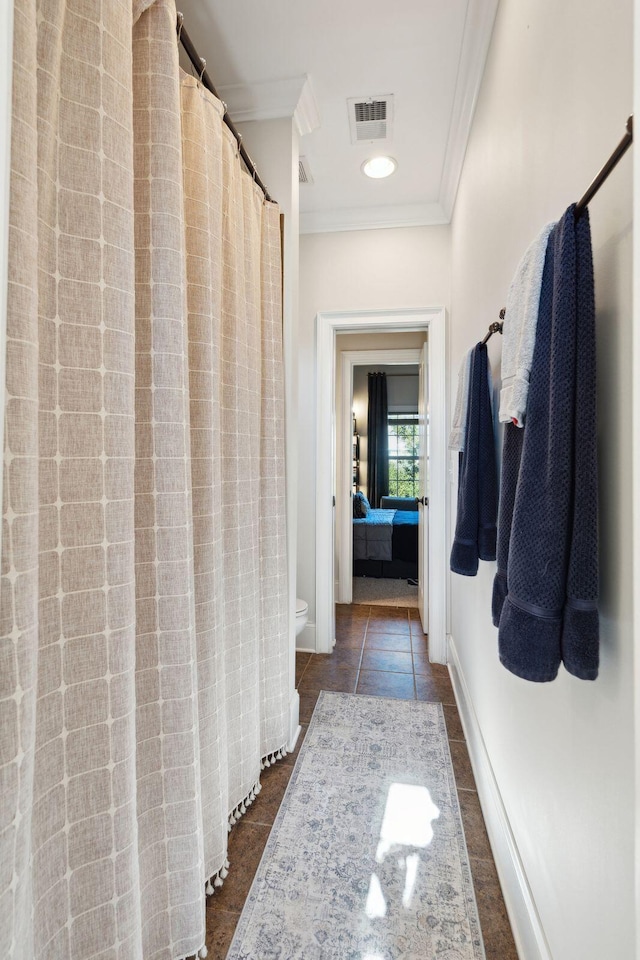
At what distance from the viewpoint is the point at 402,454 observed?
7871mm

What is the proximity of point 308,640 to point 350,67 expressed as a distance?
9.37 ft

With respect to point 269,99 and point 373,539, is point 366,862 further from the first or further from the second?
point 373,539

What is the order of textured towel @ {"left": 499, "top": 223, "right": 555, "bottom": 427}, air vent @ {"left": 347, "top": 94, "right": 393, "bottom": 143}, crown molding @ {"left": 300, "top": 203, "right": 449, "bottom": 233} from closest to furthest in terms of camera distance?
1. textured towel @ {"left": 499, "top": 223, "right": 555, "bottom": 427}
2. air vent @ {"left": 347, "top": 94, "right": 393, "bottom": 143}
3. crown molding @ {"left": 300, "top": 203, "right": 449, "bottom": 233}

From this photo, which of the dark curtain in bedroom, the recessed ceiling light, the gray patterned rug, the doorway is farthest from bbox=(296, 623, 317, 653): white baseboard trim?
the dark curtain in bedroom

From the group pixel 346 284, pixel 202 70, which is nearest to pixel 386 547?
pixel 346 284

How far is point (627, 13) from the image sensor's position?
63cm

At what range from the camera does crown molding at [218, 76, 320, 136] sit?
1885mm

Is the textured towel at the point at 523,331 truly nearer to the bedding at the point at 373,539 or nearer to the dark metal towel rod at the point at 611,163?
the dark metal towel rod at the point at 611,163

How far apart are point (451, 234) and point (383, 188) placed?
1.57ft

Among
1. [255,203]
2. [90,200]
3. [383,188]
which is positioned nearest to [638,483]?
[90,200]

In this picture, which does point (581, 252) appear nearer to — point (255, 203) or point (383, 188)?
point (255, 203)

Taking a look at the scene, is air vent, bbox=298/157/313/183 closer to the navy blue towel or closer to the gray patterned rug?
the navy blue towel

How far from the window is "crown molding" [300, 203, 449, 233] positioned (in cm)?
500

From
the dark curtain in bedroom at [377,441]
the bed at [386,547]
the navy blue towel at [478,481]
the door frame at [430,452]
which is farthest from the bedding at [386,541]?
the navy blue towel at [478,481]
